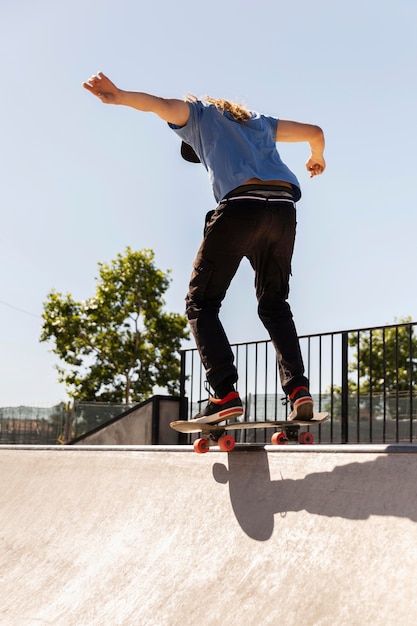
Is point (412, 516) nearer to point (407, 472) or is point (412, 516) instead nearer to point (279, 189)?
point (407, 472)

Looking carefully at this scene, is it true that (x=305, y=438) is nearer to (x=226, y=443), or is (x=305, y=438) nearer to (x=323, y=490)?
(x=226, y=443)

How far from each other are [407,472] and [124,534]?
5.28 feet

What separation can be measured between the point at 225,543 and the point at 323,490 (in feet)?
1.70

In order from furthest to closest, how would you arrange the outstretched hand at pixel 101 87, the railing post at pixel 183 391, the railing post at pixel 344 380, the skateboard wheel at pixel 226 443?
the railing post at pixel 183 391 < the railing post at pixel 344 380 < the skateboard wheel at pixel 226 443 < the outstretched hand at pixel 101 87

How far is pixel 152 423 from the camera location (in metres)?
8.66

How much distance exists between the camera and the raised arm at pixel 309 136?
12.9 ft

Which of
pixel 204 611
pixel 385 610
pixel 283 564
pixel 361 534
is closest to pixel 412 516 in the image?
pixel 361 534

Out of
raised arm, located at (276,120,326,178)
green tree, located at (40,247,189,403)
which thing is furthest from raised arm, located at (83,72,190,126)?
green tree, located at (40,247,189,403)

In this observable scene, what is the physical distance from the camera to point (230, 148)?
3580 millimetres

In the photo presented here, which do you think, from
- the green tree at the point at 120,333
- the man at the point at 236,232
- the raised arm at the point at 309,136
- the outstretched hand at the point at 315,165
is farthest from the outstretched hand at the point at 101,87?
the green tree at the point at 120,333

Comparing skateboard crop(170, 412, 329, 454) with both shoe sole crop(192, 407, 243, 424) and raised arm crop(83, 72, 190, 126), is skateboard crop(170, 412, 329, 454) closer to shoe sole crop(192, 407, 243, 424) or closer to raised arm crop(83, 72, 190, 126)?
shoe sole crop(192, 407, 243, 424)

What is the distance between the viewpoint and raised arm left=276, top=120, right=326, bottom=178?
3.92 m

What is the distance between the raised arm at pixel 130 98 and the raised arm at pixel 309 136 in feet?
2.36

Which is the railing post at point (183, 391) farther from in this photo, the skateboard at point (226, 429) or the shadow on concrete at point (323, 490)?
the shadow on concrete at point (323, 490)
